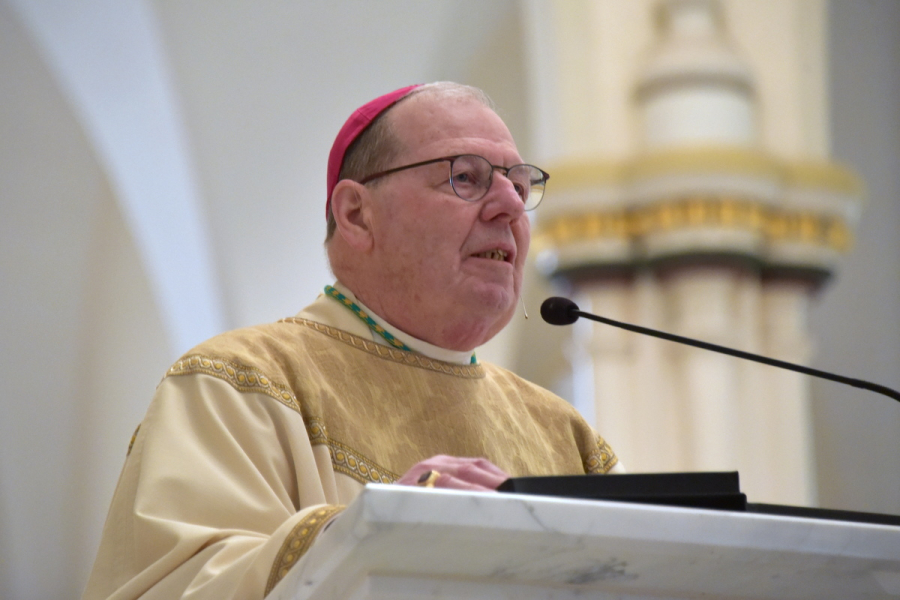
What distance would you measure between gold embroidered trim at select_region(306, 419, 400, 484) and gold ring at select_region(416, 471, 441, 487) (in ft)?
2.18

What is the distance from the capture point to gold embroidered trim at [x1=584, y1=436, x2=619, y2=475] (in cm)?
296

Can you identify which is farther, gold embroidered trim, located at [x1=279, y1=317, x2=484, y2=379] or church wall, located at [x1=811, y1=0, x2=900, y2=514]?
church wall, located at [x1=811, y1=0, x2=900, y2=514]

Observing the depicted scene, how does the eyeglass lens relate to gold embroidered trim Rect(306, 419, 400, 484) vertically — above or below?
above

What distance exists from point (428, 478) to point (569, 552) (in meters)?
0.31

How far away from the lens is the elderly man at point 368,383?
206 centimetres

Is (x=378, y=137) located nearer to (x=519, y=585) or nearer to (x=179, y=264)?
(x=519, y=585)

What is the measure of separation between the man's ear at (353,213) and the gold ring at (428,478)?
118cm

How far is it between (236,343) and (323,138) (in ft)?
14.9

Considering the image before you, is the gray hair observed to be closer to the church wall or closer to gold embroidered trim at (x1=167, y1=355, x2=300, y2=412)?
gold embroidered trim at (x1=167, y1=355, x2=300, y2=412)

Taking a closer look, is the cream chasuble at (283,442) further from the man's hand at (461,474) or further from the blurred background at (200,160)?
the blurred background at (200,160)

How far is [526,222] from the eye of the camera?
2871 millimetres

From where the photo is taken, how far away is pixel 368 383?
263 cm

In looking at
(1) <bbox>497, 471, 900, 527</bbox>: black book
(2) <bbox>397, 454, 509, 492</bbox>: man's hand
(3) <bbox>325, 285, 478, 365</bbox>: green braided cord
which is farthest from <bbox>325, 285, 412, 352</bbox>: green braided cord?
(1) <bbox>497, 471, 900, 527</bbox>: black book

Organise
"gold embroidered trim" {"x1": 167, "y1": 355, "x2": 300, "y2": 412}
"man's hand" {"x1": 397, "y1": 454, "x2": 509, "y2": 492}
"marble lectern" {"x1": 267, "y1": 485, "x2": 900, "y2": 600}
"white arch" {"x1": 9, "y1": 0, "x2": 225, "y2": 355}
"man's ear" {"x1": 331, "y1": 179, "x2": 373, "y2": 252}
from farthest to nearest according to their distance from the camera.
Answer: "white arch" {"x1": 9, "y1": 0, "x2": 225, "y2": 355} < "man's ear" {"x1": 331, "y1": 179, "x2": 373, "y2": 252} < "gold embroidered trim" {"x1": 167, "y1": 355, "x2": 300, "y2": 412} < "man's hand" {"x1": 397, "y1": 454, "x2": 509, "y2": 492} < "marble lectern" {"x1": 267, "y1": 485, "x2": 900, "y2": 600}
